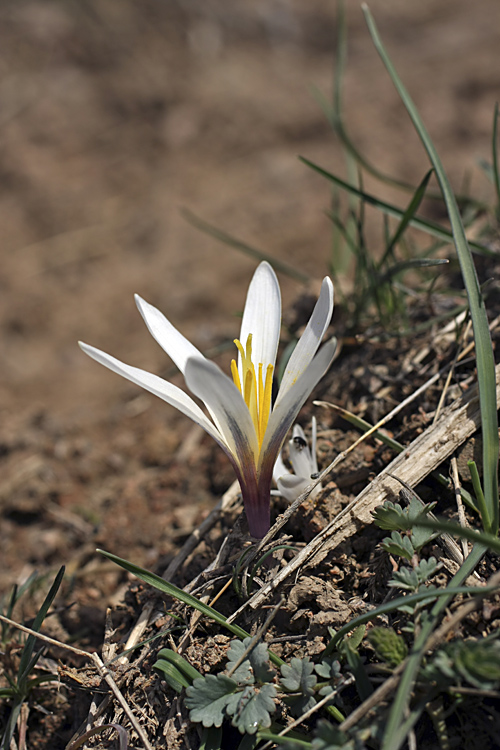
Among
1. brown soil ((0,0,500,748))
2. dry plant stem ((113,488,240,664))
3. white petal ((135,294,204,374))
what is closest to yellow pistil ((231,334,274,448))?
white petal ((135,294,204,374))

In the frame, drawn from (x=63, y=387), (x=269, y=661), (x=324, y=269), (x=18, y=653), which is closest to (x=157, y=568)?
(x=18, y=653)

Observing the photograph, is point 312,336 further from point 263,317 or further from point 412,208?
point 412,208

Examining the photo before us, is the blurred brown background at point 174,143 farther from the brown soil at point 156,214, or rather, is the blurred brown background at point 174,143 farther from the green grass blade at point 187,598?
the green grass blade at point 187,598

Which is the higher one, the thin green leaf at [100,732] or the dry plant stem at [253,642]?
the dry plant stem at [253,642]

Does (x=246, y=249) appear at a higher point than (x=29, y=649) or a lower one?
higher

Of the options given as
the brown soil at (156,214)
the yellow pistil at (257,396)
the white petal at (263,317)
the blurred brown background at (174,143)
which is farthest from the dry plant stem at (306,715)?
the blurred brown background at (174,143)

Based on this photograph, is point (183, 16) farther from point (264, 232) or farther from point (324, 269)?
point (324, 269)

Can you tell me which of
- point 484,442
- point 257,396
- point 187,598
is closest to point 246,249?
point 257,396
